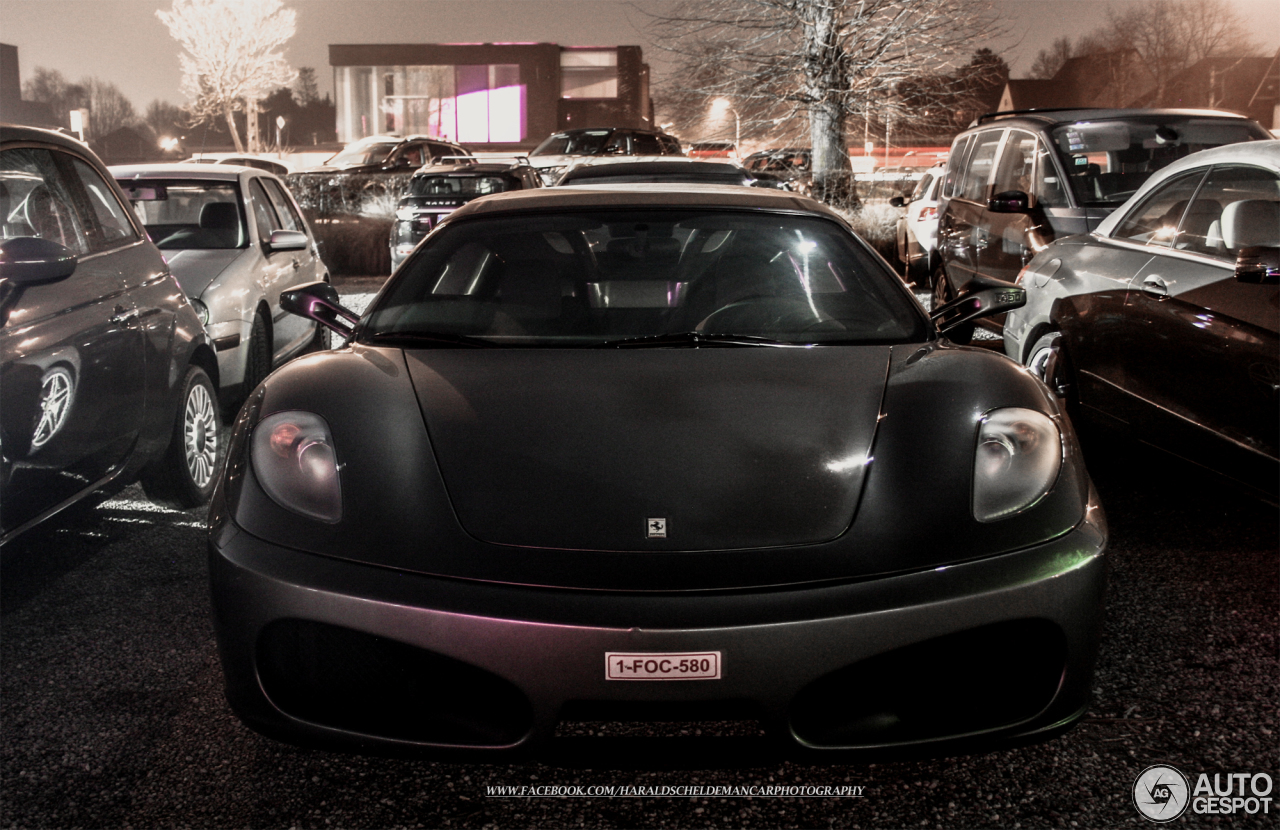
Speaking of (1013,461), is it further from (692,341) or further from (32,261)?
(32,261)

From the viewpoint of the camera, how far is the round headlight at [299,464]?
2510 mm

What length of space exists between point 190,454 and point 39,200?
1312 mm

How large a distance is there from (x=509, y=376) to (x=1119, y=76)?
7314cm

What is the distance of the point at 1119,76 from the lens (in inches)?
2672

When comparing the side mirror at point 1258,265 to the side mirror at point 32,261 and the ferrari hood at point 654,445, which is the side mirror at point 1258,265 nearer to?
the ferrari hood at point 654,445

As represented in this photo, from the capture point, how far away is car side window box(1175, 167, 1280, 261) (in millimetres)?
4152

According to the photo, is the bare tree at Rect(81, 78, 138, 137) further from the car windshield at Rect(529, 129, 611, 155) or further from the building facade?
the car windshield at Rect(529, 129, 611, 155)

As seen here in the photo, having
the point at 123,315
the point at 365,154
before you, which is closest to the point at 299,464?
the point at 123,315

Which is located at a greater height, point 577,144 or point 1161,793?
point 577,144

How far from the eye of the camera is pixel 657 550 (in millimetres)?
2322

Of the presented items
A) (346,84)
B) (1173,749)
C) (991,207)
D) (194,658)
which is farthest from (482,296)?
(346,84)

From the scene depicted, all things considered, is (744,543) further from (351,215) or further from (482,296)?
(351,215)

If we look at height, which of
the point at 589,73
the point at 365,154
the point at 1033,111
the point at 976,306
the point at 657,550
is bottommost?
the point at 657,550

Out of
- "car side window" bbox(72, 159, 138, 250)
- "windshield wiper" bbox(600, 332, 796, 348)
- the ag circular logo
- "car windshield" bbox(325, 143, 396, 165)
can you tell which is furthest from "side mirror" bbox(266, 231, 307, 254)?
"car windshield" bbox(325, 143, 396, 165)
